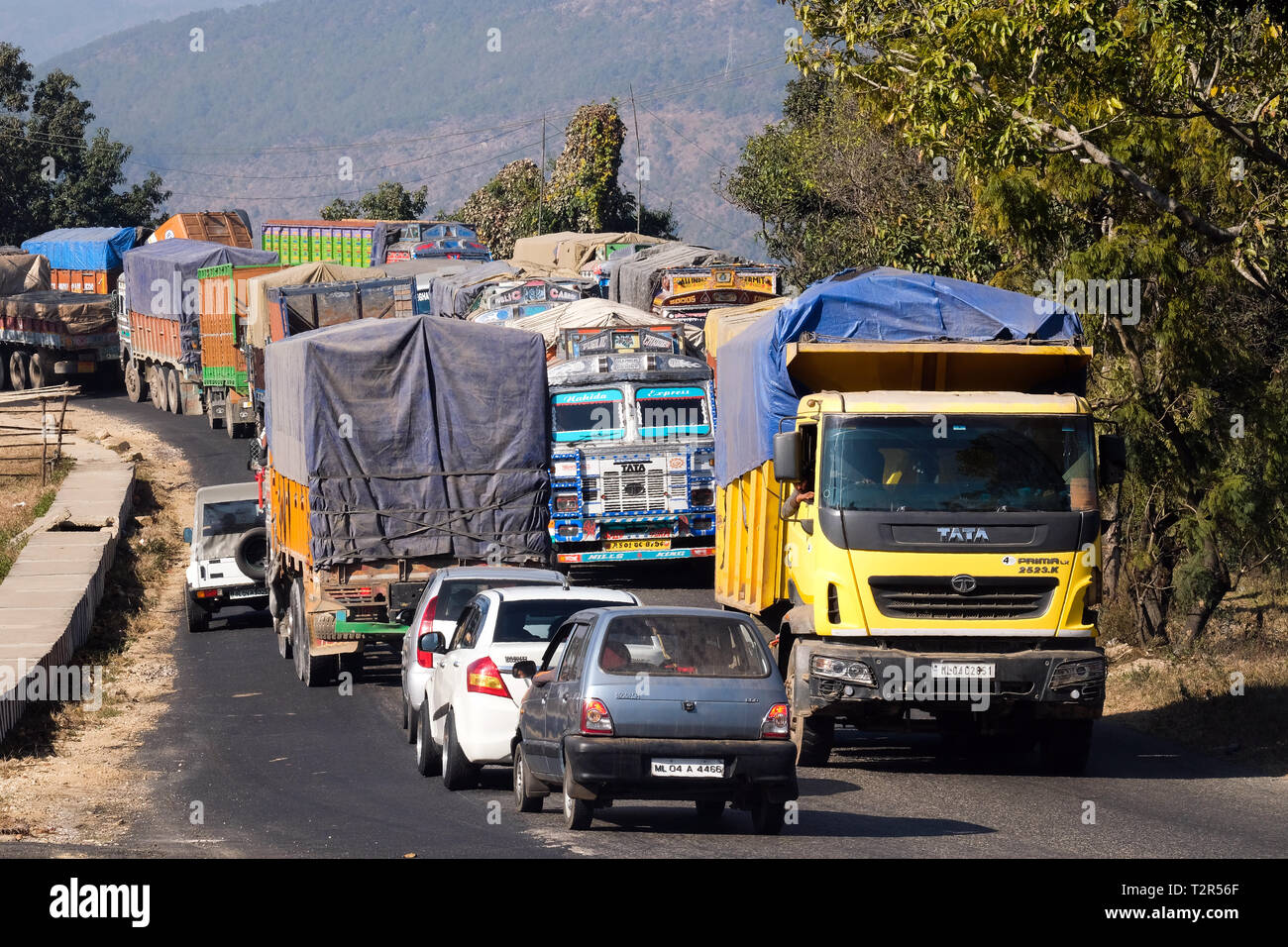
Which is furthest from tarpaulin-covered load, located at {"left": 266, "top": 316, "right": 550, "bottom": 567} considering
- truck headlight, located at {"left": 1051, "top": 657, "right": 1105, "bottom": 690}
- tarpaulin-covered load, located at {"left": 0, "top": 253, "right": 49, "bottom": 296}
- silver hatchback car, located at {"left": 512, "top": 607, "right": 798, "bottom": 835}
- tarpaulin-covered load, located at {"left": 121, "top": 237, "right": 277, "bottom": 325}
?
tarpaulin-covered load, located at {"left": 0, "top": 253, "right": 49, "bottom": 296}

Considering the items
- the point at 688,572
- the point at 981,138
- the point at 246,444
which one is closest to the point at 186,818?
the point at 981,138

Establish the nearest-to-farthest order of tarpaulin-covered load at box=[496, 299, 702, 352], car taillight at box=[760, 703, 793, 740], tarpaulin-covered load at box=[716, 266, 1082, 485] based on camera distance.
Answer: car taillight at box=[760, 703, 793, 740], tarpaulin-covered load at box=[716, 266, 1082, 485], tarpaulin-covered load at box=[496, 299, 702, 352]

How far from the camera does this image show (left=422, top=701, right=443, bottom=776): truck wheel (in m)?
14.2

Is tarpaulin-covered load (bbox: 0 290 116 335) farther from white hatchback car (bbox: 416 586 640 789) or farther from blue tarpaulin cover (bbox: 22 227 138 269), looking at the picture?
white hatchback car (bbox: 416 586 640 789)

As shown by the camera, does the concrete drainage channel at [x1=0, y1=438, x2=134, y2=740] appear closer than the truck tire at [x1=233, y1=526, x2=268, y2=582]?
Yes

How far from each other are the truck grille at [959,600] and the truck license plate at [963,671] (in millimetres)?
367

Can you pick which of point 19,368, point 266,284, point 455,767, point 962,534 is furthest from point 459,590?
point 19,368

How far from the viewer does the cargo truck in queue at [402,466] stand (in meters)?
19.1

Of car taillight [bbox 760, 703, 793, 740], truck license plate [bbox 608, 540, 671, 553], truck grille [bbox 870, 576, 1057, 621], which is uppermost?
truck grille [bbox 870, 576, 1057, 621]

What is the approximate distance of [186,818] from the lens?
42.1 ft

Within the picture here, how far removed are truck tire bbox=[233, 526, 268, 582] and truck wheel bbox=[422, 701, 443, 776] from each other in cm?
1096

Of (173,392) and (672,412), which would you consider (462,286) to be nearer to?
(173,392)

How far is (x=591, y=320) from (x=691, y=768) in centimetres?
1880

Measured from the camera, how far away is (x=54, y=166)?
87750 millimetres
